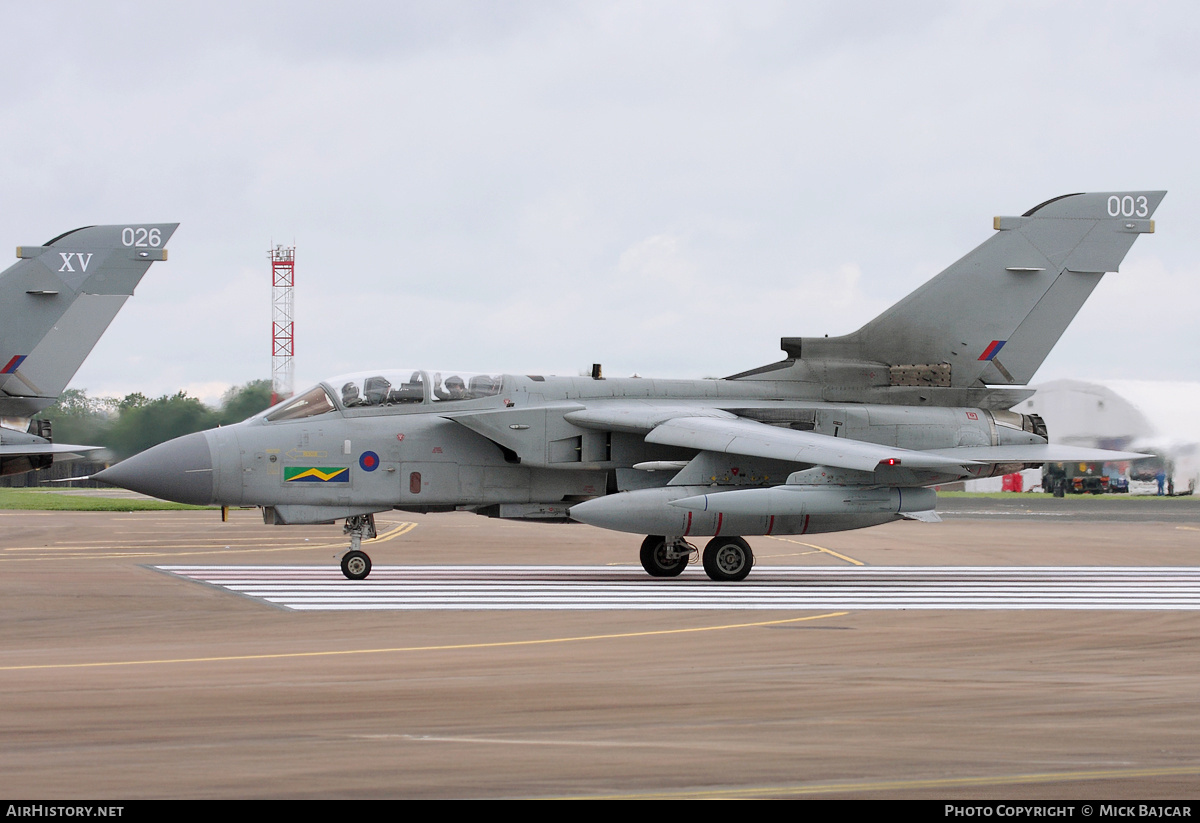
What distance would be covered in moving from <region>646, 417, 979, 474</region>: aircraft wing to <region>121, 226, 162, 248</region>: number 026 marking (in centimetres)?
846

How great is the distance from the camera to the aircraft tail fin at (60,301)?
712 inches

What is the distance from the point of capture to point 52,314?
18.3 meters

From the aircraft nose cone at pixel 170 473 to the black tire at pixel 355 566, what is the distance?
192 cm

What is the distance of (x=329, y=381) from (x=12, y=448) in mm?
4642

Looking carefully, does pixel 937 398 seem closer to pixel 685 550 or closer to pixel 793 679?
pixel 685 550

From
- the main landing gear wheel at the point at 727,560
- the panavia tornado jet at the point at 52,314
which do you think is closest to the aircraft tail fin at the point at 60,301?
the panavia tornado jet at the point at 52,314

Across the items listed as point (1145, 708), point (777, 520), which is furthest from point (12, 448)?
point (1145, 708)

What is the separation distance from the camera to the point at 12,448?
686 inches

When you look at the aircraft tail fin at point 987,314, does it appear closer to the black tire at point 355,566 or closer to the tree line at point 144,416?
the black tire at point 355,566

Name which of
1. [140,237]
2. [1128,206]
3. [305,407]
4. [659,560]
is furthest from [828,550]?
[140,237]

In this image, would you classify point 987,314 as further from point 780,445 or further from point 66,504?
point 66,504

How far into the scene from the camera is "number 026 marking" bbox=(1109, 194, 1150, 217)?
19.0 meters

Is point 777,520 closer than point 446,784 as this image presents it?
No

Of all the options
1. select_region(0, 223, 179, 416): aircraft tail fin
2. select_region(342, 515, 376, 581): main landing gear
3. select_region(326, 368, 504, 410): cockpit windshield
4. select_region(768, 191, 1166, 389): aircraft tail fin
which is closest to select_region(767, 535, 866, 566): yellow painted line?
select_region(768, 191, 1166, 389): aircraft tail fin
